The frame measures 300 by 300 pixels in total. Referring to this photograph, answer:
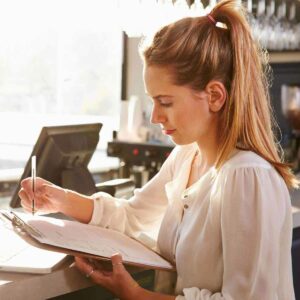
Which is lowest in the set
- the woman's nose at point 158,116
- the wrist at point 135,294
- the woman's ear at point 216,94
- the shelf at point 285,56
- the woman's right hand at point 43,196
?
the wrist at point 135,294

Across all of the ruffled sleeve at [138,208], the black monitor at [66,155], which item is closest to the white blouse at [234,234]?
the ruffled sleeve at [138,208]

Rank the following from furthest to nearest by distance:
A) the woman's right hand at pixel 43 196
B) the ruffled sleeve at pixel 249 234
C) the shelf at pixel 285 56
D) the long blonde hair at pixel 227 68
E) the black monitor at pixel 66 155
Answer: the shelf at pixel 285 56 → the black monitor at pixel 66 155 → the woman's right hand at pixel 43 196 → the long blonde hair at pixel 227 68 → the ruffled sleeve at pixel 249 234

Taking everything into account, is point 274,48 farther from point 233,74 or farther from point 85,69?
point 233,74

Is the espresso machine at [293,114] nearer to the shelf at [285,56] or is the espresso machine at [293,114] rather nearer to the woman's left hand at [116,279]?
the shelf at [285,56]

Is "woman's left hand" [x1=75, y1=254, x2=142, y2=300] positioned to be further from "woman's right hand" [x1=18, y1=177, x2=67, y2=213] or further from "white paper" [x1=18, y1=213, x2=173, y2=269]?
"woman's right hand" [x1=18, y1=177, x2=67, y2=213]

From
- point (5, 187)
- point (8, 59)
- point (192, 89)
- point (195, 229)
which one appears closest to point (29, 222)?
point (195, 229)

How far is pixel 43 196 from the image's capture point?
1731 millimetres

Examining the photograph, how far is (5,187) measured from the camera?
3285 millimetres

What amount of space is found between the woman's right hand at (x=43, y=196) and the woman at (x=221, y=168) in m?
0.35

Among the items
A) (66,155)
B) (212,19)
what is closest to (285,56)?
(66,155)

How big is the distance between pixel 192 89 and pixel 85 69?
3677 mm

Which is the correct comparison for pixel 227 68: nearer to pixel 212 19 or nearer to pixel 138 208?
pixel 212 19

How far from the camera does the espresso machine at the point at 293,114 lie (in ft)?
11.9

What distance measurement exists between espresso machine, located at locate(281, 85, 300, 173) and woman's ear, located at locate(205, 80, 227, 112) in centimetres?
222
